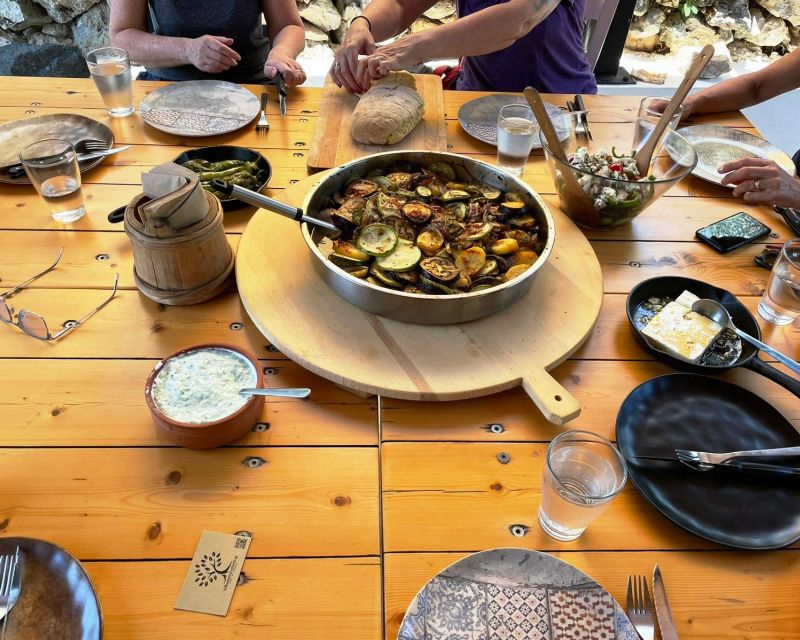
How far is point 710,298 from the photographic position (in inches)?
56.1

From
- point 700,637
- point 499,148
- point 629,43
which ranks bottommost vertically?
point 629,43

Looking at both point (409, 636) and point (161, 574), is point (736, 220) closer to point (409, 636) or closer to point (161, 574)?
point (409, 636)

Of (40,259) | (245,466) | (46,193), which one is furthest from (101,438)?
(46,193)

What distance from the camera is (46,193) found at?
1576 millimetres

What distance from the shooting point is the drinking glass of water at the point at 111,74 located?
6.53 feet

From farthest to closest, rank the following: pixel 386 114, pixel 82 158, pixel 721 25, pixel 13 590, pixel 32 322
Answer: pixel 721 25 → pixel 386 114 → pixel 82 158 → pixel 32 322 → pixel 13 590

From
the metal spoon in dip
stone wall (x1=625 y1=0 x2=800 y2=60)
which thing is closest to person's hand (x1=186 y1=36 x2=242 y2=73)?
the metal spoon in dip

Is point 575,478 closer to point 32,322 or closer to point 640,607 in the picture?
point 640,607

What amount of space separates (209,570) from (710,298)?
1270 millimetres

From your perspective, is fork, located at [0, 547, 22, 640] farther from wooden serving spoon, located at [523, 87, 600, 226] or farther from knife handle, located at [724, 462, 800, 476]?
wooden serving spoon, located at [523, 87, 600, 226]

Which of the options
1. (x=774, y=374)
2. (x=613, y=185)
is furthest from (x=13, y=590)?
(x=613, y=185)

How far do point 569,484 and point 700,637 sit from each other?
0.29m

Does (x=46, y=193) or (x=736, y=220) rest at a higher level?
(x=46, y=193)

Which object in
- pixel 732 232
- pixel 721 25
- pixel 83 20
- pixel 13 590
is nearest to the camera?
pixel 13 590
